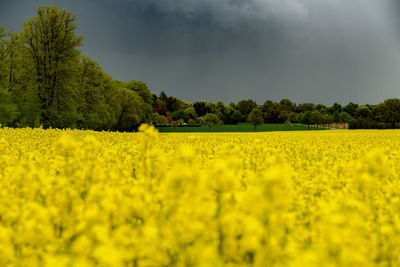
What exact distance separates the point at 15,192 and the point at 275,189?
15.4 feet

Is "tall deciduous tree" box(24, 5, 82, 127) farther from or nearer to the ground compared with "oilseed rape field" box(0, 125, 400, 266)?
farther from the ground

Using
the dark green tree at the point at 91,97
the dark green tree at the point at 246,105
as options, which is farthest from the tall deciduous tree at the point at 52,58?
the dark green tree at the point at 246,105

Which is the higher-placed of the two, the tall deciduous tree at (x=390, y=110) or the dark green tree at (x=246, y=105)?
the dark green tree at (x=246, y=105)

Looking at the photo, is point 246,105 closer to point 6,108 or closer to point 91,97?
point 91,97

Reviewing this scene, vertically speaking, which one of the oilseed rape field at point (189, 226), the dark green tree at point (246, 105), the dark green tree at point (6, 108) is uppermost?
the dark green tree at point (246, 105)

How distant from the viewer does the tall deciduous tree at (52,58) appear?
35.3m

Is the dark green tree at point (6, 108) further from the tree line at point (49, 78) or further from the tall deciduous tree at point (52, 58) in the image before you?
the tall deciduous tree at point (52, 58)

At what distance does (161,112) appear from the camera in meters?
102

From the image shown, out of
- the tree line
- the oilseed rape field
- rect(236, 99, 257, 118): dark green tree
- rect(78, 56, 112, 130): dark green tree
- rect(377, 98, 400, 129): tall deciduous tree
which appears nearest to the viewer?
the oilseed rape field

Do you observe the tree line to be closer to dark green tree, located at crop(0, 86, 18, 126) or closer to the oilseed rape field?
dark green tree, located at crop(0, 86, 18, 126)

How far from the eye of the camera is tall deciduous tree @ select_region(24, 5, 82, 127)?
35.3 metres

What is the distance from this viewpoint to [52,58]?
3562 cm

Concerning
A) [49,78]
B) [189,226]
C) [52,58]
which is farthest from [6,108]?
[189,226]

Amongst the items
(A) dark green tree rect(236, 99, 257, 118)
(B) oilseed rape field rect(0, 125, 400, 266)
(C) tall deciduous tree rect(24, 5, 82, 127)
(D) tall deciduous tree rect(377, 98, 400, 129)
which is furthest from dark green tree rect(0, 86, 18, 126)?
(A) dark green tree rect(236, 99, 257, 118)
